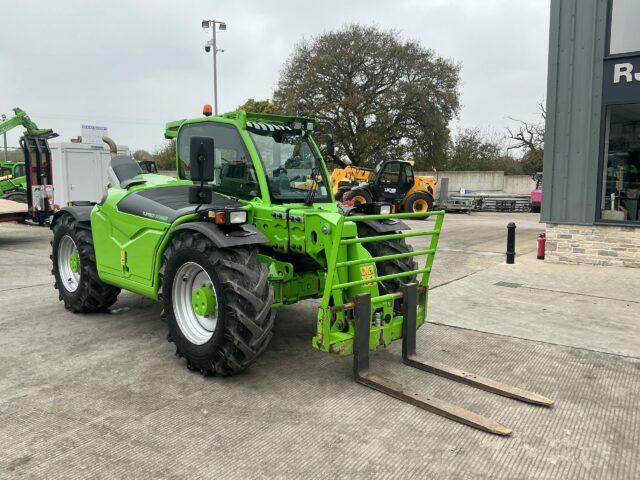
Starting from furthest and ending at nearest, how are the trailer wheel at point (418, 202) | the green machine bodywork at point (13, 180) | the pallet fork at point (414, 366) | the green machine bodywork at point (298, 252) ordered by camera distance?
the trailer wheel at point (418, 202), the green machine bodywork at point (13, 180), the green machine bodywork at point (298, 252), the pallet fork at point (414, 366)

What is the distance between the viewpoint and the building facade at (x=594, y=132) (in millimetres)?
9258

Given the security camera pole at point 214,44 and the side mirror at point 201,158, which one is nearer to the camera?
the side mirror at point 201,158

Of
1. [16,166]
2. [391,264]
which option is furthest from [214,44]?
[391,264]

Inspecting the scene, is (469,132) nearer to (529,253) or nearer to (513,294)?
(529,253)

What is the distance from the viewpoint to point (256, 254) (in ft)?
13.6

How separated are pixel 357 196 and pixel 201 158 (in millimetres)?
15053

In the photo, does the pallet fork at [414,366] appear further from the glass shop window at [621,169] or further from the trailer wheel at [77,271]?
the glass shop window at [621,169]

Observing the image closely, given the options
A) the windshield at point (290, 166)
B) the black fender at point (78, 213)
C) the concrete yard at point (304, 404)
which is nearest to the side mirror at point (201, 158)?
the windshield at point (290, 166)

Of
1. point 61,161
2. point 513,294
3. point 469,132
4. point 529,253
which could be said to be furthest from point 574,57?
point 469,132

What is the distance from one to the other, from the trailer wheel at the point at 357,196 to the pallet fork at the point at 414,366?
44.8 ft

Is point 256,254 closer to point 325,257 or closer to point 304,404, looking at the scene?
point 325,257

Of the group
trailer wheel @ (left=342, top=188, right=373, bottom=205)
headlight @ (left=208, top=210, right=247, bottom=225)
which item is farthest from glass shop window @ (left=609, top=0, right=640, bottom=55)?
trailer wheel @ (left=342, top=188, right=373, bottom=205)

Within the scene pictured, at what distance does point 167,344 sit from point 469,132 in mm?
39248

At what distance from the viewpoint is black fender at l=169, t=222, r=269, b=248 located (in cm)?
398
